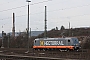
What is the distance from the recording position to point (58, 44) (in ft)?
160

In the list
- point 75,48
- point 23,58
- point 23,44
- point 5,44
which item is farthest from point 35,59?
point 5,44

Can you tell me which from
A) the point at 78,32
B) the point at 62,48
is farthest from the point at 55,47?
the point at 78,32

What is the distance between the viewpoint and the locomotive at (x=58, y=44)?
4717 centimetres

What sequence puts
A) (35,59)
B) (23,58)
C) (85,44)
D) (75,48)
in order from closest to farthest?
1. (35,59)
2. (23,58)
3. (75,48)
4. (85,44)

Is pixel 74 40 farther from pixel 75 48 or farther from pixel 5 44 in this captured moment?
pixel 5 44

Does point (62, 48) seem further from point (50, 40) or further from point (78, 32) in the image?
point (78, 32)

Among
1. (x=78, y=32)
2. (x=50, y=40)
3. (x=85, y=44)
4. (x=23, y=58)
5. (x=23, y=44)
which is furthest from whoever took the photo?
(x=78, y=32)

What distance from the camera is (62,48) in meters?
47.9

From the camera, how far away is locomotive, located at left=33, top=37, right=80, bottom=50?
47.2 metres

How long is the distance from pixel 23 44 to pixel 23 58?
50.0m

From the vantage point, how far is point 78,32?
106688 millimetres

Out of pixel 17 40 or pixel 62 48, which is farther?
pixel 17 40

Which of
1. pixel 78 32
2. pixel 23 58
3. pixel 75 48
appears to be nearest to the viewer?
pixel 23 58

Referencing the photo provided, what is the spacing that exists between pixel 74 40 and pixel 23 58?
80.4 ft
